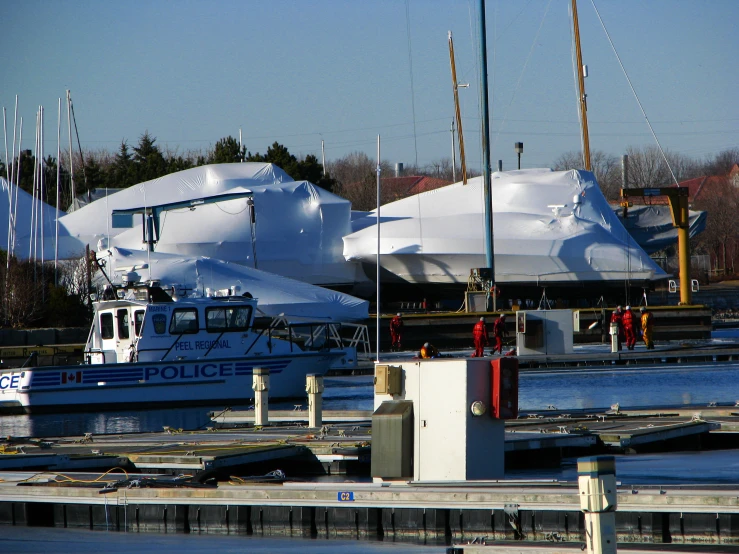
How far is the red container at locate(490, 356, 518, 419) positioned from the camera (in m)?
9.81

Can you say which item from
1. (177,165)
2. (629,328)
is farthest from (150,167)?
(629,328)

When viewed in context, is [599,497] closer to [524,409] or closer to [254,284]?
[524,409]

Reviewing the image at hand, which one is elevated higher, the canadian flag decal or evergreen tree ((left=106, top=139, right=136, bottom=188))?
evergreen tree ((left=106, top=139, right=136, bottom=188))

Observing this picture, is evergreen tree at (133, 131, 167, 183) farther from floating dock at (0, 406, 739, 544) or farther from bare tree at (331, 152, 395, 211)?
floating dock at (0, 406, 739, 544)

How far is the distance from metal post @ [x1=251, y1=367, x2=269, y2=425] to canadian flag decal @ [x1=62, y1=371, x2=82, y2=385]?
7.27 m

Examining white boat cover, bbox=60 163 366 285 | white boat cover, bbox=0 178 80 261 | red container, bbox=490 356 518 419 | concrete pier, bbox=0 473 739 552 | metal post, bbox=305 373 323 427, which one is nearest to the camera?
concrete pier, bbox=0 473 739 552

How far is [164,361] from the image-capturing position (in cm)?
2405

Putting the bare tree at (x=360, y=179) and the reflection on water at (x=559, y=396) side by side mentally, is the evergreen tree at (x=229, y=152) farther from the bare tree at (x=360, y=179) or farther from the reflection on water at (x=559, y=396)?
the reflection on water at (x=559, y=396)

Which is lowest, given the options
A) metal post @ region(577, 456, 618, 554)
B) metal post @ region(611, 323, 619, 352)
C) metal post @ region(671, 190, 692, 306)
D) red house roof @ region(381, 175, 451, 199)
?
metal post @ region(577, 456, 618, 554)

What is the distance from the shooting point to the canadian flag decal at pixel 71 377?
928 inches

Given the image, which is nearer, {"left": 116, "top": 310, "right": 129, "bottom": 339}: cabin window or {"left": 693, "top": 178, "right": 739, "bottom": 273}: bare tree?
{"left": 116, "top": 310, "right": 129, "bottom": 339}: cabin window

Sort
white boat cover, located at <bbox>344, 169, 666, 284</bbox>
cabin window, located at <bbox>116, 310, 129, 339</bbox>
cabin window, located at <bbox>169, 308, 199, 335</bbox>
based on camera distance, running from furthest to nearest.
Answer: white boat cover, located at <bbox>344, 169, 666, 284</bbox>, cabin window, located at <bbox>116, 310, 129, 339</bbox>, cabin window, located at <bbox>169, 308, 199, 335</bbox>

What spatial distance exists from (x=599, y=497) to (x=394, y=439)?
432 cm

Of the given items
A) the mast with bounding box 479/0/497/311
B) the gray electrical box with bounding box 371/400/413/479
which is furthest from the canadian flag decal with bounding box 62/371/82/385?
the mast with bounding box 479/0/497/311
